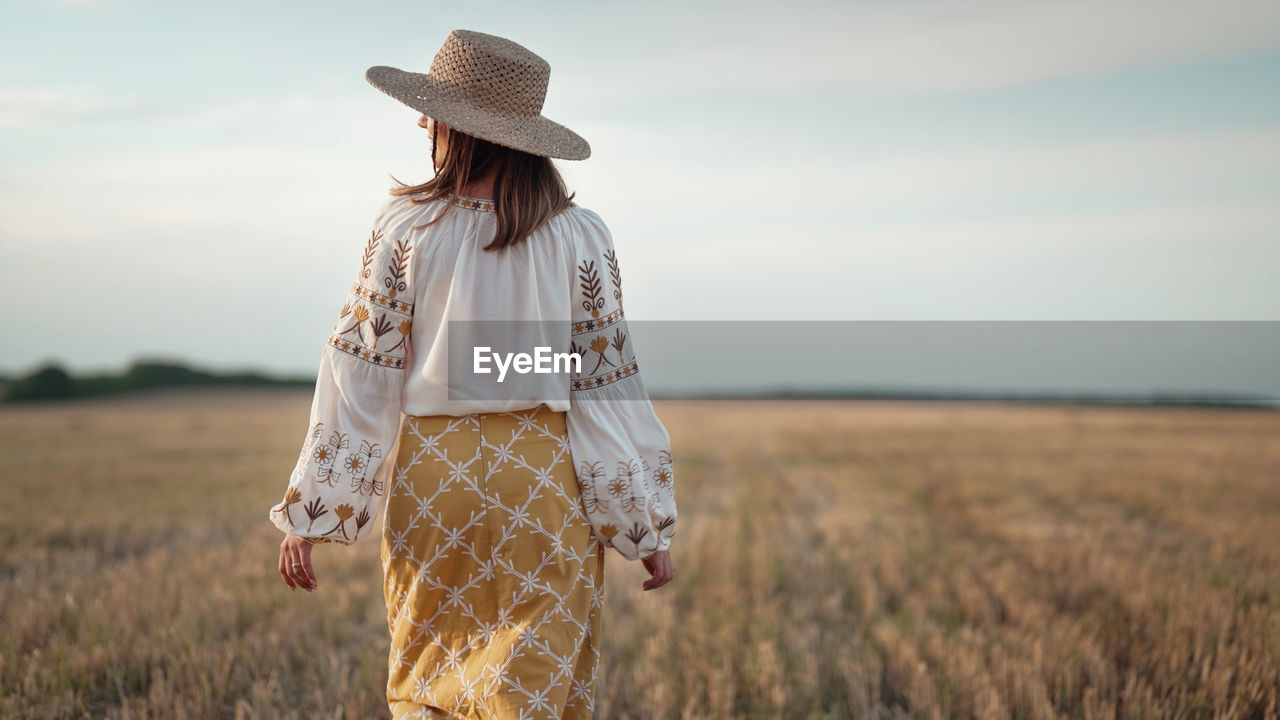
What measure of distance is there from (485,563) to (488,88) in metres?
1.26

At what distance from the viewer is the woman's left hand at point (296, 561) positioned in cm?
204

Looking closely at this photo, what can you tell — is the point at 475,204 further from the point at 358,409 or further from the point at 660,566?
the point at 660,566

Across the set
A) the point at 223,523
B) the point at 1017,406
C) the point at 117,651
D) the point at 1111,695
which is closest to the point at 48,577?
the point at 117,651

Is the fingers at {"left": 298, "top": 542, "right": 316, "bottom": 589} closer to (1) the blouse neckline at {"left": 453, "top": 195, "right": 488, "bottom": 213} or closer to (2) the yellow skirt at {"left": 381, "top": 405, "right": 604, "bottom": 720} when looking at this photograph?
(2) the yellow skirt at {"left": 381, "top": 405, "right": 604, "bottom": 720}

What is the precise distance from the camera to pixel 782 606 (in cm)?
511

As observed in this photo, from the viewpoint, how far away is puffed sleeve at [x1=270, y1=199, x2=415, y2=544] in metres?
2.01

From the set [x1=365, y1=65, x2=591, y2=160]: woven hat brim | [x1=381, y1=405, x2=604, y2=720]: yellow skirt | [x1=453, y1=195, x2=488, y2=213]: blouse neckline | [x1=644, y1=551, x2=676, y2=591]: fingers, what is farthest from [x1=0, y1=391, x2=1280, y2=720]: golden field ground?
[x1=365, y1=65, x2=591, y2=160]: woven hat brim

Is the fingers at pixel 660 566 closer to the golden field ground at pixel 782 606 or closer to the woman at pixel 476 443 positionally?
the woman at pixel 476 443

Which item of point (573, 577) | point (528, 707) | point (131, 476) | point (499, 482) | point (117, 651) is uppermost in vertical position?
point (499, 482)

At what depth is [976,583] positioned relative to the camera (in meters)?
5.52

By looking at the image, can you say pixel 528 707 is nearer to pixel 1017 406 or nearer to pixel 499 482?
pixel 499 482

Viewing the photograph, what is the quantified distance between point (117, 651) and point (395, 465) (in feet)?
7.47

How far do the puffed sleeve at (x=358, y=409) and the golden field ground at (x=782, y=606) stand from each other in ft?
4.52

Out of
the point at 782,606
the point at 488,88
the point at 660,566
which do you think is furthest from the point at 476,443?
the point at 782,606
